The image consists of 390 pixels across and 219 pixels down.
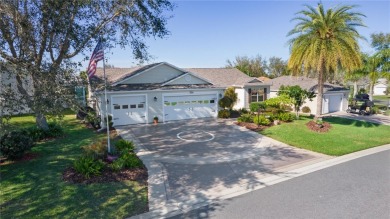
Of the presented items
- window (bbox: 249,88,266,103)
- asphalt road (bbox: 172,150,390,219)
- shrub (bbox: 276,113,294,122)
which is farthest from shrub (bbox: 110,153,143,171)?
window (bbox: 249,88,266,103)

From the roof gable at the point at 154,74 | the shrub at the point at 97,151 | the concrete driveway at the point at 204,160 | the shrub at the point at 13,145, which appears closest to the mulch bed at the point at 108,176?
the concrete driveway at the point at 204,160

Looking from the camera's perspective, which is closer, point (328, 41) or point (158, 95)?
point (328, 41)

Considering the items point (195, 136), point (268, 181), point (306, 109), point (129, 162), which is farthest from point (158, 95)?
point (306, 109)

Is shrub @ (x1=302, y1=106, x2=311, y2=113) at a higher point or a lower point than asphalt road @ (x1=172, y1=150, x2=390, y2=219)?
higher

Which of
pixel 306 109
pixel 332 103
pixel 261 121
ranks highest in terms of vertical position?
pixel 332 103

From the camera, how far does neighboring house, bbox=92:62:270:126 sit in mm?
17312

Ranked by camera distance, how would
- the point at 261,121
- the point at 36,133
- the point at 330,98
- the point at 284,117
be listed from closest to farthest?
the point at 36,133
the point at 261,121
the point at 284,117
the point at 330,98

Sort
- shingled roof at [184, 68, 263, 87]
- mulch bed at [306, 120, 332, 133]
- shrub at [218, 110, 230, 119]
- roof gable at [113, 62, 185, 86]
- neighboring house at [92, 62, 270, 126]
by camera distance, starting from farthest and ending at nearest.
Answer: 1. shingled roof at [184, 68, 263, 87]
2. shrub at [218, 110, 230, 119]
3. roof gable at [113, 62, 185, 86]
4. neighboring house at [92, 62, 270, 126]
5. mulch bed at [306, 120, 332, 133]

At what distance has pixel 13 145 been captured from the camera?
9328 mm

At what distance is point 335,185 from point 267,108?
13.1 m

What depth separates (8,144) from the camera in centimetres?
926

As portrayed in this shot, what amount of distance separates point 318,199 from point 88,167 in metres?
7.51

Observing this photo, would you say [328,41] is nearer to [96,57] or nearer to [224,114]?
[224,114]

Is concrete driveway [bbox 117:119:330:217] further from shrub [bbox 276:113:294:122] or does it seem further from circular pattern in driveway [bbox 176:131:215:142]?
shrub [bbox 276:113:294:122]
